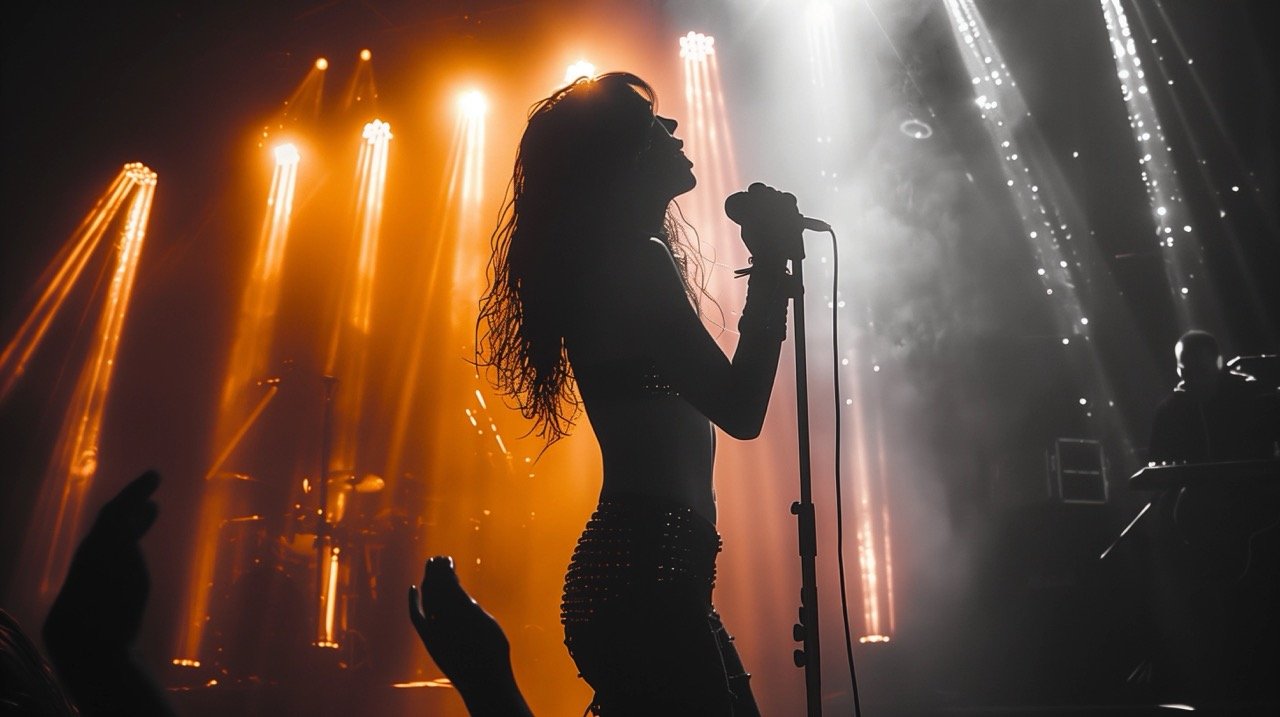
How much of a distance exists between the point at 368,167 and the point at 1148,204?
710 centimetres

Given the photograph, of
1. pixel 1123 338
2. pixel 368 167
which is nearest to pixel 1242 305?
pixel 1123 338

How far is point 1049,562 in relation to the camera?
225 inches

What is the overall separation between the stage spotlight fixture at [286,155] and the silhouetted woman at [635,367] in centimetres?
834

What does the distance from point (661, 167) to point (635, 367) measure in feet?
1.21

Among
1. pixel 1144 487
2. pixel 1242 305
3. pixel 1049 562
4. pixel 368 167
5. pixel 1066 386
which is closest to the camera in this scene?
pixel 1144 487

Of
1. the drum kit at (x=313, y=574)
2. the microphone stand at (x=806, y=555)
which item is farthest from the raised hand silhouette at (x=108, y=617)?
the drum kit at (x=313, y=574)

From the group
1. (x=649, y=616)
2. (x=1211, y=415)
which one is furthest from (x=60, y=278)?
(x=1211, y=415)

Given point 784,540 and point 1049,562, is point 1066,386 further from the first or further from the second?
point 784,540

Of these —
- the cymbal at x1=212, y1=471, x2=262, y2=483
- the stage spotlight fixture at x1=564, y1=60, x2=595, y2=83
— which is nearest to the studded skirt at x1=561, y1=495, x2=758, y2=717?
the cymbal at x1=212, y1=471, x2=262, y2=483

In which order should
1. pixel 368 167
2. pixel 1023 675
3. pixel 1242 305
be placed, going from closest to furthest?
1. pixel 1023 675
2. pixel 1242 305
3. pixel 368 167

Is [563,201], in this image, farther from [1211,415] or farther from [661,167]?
[1211,415]

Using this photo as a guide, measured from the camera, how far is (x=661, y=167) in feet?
4.52

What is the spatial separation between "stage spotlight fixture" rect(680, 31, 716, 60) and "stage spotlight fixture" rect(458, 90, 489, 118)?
2036 mm

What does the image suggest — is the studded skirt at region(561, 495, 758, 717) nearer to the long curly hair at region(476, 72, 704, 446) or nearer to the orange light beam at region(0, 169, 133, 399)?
the long curly hair at region(476, 72, 704, 446)
